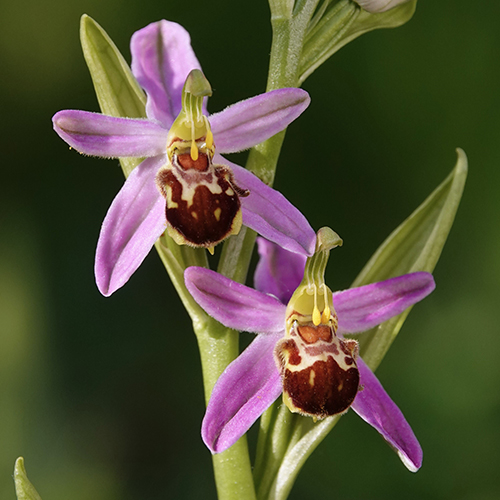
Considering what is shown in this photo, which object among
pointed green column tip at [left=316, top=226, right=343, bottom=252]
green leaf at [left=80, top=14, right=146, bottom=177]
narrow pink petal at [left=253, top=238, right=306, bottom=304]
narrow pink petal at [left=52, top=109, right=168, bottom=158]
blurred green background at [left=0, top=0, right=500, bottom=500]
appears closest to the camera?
narrow pink petal at [left=52, top=109, right=168, bottom=158]

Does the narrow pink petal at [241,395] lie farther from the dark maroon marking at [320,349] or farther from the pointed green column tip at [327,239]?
the pointed green column tip at [327,239]

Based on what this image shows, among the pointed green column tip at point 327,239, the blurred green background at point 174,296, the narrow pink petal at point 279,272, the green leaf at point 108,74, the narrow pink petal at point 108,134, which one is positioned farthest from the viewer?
the blurred green background at point 174,296

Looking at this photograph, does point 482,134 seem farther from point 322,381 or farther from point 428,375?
point 322,381

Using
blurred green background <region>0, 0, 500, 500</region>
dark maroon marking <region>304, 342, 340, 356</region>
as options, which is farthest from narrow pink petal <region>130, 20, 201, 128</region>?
blurred green background <region>0, 0, 500, 500</region>

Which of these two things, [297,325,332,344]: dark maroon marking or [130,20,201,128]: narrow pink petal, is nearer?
[297,325,332,344]: dark maroon marking

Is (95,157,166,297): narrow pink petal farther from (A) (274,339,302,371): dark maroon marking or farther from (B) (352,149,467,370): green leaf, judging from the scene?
(B) (352,149,467,370): green leaf

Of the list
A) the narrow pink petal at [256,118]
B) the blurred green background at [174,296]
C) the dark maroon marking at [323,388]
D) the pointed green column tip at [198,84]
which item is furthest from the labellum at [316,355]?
the blurred green background at [174,296]
